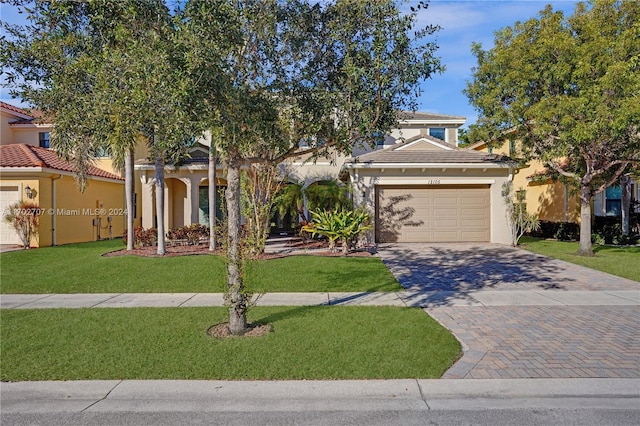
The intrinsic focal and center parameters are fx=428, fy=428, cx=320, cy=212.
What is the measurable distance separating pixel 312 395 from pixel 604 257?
548 inches

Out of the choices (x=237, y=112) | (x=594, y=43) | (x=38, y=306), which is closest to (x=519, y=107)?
(x=594, y=43)

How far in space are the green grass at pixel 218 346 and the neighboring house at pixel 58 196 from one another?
11267 millimetres

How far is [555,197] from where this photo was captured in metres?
23.0

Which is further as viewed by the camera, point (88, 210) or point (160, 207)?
point (88, 210)

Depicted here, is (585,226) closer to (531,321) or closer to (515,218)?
(515,218)

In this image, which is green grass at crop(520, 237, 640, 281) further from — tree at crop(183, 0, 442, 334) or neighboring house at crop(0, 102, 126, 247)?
neighboring house at crop(0, 102, 126, 247)

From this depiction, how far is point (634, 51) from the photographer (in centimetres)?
1297

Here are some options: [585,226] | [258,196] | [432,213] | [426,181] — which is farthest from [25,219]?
[585,226]

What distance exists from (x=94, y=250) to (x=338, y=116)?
13083 mm

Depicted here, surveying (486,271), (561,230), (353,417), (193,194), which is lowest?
(353,417)

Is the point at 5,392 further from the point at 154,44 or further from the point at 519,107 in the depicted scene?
the point at 519,107

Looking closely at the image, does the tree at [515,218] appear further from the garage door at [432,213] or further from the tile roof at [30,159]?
the tile roof at [30,159]

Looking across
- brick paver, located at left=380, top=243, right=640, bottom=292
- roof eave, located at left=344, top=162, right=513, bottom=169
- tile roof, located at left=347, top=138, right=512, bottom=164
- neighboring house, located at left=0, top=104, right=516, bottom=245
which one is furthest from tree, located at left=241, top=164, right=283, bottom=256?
brick paver, located at left=380, top=243, right=640, bottom=292

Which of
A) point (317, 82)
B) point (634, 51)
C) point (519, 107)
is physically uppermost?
point (634, 51)
